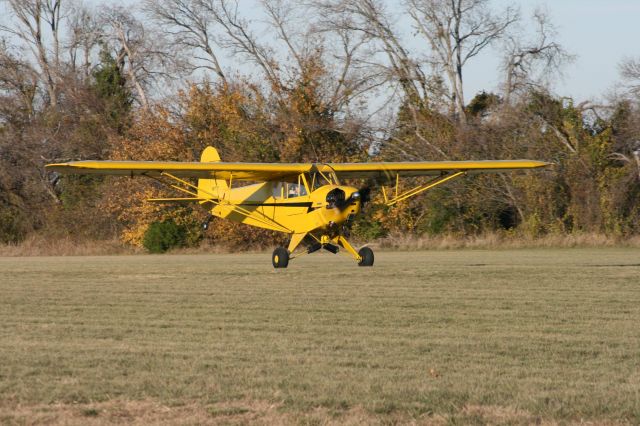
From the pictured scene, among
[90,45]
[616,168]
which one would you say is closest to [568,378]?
[616,168]

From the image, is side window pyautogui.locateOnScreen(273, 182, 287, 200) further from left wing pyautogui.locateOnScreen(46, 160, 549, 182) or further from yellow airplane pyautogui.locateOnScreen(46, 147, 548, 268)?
left wing pyautogui.locateOnScreen(46, 160, 549, 182)

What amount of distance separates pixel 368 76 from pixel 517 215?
35.5 ft

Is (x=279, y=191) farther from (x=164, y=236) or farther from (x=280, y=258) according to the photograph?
(x=164, y=236)

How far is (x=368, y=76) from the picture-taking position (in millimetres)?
46125

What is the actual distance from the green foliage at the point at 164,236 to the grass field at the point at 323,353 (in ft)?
75.5

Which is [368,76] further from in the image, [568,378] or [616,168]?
[568,378]

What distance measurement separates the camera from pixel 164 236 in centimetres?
4006

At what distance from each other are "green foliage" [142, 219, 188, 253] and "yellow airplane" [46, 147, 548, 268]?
1442 centimetres

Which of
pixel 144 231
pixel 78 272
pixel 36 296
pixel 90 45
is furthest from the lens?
pixel 90 45

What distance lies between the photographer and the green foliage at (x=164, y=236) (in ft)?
131

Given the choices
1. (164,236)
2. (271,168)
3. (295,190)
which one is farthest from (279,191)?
(164,236)

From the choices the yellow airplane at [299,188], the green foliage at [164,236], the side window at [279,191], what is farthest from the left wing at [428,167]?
the green foliage at [164,236]

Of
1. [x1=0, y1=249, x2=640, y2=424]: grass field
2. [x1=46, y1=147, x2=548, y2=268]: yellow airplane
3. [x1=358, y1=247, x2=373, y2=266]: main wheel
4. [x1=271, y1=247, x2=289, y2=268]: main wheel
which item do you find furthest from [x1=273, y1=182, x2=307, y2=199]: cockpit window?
[x1=0, y1=249, x2=640, y2=424]: grass field

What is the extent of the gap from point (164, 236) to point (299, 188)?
715 inches
